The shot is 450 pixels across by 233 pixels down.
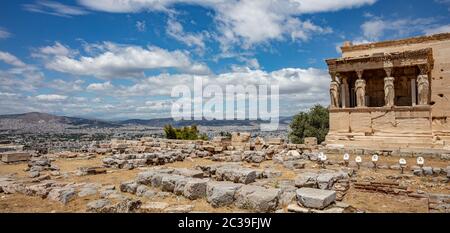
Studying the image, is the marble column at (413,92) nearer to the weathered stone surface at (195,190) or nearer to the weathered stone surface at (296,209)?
the weathered stone surface at (296,209)

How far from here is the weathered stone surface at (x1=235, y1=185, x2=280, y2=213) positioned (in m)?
8.05

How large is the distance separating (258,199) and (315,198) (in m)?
1.31

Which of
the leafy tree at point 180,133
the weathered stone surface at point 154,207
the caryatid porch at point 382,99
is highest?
the caryatid porch at point 382,99

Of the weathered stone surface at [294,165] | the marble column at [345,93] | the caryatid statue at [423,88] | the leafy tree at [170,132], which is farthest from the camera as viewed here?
the leafy tree at [170,132]

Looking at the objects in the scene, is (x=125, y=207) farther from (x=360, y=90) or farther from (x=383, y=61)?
(x=383, y=61)

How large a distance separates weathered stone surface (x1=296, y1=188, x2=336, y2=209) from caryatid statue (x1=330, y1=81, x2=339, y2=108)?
1569 centimetres

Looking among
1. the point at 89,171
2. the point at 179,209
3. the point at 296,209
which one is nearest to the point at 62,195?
the point at 179,209

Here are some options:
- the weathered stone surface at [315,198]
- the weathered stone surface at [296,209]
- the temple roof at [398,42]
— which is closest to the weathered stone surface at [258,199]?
the weathered stone surface at [296,209]

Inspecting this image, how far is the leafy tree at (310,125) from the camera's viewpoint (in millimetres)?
41312

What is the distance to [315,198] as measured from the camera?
762 cm

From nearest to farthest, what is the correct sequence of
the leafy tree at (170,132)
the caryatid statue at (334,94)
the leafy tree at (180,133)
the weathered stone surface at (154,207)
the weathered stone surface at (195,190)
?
the weathered stone surface at (154,207) < the weathered stone surface at (195,190) < the caryatid statue at (334,94) < the leafy tree at (180,133) < the leafy tree at (170,132)

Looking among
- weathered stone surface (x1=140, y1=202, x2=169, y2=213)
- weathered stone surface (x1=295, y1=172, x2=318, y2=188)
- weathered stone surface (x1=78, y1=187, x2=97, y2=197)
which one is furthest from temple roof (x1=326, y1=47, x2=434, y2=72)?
weathered stone surface (x1=78, y1=187, x2=97, y2=197)
